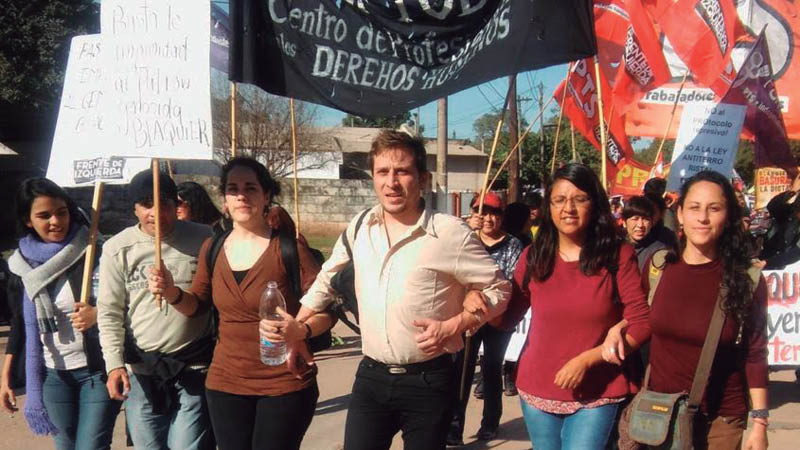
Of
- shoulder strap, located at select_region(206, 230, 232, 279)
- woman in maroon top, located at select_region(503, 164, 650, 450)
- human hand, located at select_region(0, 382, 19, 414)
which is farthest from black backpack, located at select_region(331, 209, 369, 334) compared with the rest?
human hand, located at select_region(0, 382, 19, 414)

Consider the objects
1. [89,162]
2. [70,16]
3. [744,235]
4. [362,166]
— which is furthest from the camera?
[362,166]

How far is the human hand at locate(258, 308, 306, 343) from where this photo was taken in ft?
9.69

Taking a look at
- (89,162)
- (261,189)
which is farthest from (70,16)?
(261,189)

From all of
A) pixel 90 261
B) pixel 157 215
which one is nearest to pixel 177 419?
pixel 90 261

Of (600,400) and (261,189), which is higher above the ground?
(261,189)

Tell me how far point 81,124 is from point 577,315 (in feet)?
9.12

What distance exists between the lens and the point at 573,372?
2.87 m

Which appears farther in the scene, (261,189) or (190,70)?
(190,70)

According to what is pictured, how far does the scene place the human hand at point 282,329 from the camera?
9.69 feet

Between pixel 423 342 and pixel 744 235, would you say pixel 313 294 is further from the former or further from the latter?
pixel 744 235

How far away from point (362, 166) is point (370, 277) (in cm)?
4103

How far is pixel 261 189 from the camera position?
131 inches

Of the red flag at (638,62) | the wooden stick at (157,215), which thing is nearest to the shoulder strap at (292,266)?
the wooden stick at (157,215)

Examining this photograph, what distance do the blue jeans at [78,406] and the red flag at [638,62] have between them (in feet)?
21.9
